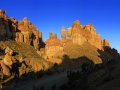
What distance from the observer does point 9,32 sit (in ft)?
545

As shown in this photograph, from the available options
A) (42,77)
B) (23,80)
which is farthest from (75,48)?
(23,80)

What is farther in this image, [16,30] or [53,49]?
[53,49]

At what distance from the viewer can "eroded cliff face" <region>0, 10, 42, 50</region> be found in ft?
535

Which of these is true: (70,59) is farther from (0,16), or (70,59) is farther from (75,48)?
(0,16)

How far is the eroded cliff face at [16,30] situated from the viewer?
163125mm

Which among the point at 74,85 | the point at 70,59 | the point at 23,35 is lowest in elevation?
the point at 74,85

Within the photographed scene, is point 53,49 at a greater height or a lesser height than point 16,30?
lesser

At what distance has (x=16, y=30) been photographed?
7077 inches

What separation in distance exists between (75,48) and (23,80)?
83.1 m

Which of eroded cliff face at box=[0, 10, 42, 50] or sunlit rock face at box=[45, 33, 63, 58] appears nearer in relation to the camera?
eroded cliff face at box=[0, 10, 42, 50]

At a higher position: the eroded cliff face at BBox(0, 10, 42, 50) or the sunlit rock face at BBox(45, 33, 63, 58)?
the eroded cliff face at BBox(0, 10, 42, 50)

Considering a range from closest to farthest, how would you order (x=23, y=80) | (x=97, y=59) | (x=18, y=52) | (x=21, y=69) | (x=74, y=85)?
(x=74, y=85), (x=23, y=80), (x=21, y=69), (x=18, y=52), (x=97, y=59)

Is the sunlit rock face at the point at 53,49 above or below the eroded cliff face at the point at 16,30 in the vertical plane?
below

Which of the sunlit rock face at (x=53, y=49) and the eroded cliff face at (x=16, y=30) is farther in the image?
the sunlit rock face at (x=53, y=49)
